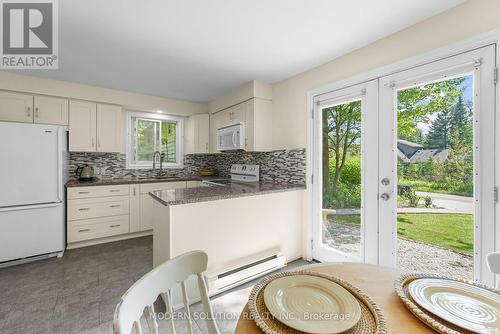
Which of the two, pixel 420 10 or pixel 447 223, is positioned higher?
pixel 420 10

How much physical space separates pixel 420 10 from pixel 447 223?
1.62 m

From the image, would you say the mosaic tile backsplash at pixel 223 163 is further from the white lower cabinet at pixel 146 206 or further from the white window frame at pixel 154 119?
the white lower cabinet at pixel 146 206

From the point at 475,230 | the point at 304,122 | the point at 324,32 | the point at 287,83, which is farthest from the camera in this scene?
the point at 287,83

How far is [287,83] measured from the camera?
2.93 metres

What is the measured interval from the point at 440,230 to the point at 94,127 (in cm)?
433

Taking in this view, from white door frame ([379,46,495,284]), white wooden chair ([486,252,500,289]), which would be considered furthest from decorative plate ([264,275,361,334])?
white door frame ([379,46,495,284])

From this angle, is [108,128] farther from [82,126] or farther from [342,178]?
[342,178]

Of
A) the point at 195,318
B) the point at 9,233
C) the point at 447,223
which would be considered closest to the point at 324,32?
the point at 447,223

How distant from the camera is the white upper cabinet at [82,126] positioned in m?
3.11

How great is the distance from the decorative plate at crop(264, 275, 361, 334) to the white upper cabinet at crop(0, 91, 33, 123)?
12.4 feet

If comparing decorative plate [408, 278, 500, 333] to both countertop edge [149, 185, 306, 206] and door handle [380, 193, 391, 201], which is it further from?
countertop edge [149, 185, 306, 206]

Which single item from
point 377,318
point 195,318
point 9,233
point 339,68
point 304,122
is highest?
point 339,68

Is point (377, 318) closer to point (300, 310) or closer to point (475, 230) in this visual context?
point (300, 310)

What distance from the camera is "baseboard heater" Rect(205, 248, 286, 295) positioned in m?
1.91
